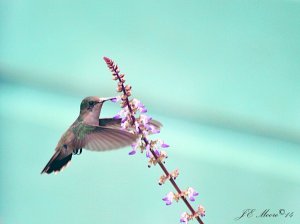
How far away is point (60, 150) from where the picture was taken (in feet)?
2.52

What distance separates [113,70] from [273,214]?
2.21 ft

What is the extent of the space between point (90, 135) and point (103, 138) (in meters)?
0.06

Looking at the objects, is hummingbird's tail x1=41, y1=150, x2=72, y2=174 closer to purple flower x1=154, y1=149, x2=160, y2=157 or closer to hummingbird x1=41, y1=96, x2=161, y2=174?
hummingbird x1=41, y1=96, x2=161, y2=174

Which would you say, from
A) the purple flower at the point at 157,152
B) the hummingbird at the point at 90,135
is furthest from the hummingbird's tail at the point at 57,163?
the purple flower at the point at 157,152

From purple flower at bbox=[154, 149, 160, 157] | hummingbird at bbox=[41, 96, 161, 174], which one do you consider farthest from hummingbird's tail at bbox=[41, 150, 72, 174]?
purple flower at bbox=[154, 149, 160, 157]

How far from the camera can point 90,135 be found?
668 mm

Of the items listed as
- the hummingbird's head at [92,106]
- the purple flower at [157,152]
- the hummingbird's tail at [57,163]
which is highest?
the hummingbird's head at [92,106]

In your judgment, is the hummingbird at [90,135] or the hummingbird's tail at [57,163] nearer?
the hummingbird at [90,135]

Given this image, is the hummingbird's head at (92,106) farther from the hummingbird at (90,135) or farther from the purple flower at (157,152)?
the purple flower at (157,152)

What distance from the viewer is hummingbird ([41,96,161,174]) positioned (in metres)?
0.59

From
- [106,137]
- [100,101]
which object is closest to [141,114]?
[106,137]

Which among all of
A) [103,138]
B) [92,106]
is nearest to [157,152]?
[103,138]

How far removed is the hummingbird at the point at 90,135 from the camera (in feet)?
1.94

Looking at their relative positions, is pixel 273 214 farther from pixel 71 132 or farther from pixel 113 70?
pixel 113 70
